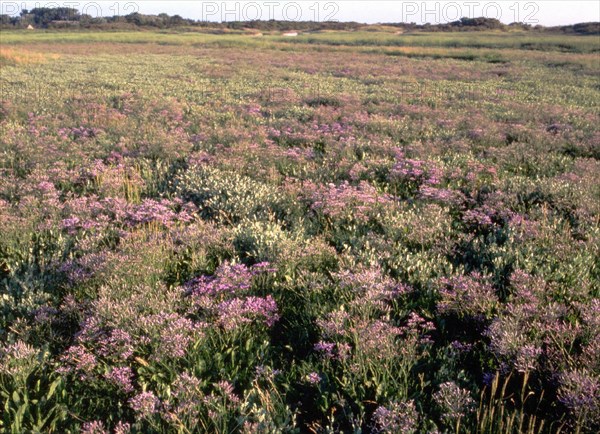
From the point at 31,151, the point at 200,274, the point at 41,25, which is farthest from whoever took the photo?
the point at 41,25

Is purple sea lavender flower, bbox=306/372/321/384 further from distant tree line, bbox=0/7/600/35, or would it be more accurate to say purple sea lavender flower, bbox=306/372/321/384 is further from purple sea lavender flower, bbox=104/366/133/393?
distant tree line, bbox=0/7/600/35

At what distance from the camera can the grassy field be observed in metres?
3.18

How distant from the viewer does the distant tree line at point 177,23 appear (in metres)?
117

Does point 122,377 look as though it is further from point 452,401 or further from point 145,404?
point 452,401

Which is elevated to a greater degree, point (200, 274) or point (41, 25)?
point (41, 25)

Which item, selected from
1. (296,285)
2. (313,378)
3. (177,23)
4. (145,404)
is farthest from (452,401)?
(177,23)

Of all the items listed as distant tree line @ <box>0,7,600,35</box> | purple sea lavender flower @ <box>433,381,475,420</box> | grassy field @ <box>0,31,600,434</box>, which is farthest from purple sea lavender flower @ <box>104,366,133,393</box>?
distant tree line @ <box>0,7,600,35</box>

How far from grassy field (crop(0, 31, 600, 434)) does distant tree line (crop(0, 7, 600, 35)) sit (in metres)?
114

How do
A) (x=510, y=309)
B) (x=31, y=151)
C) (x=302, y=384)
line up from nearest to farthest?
(x=302, y=384), (x=510, y=309), (x=31, y=151)

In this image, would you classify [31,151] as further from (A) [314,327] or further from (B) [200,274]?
(A) [314,327]

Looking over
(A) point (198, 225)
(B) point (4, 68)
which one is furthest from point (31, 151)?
(B) point (4, 68)

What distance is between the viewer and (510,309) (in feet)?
12.8

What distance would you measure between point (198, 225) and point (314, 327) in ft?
9.44

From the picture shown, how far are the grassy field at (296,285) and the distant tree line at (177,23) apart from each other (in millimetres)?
114056
